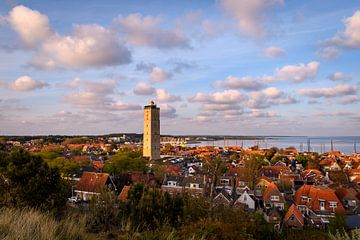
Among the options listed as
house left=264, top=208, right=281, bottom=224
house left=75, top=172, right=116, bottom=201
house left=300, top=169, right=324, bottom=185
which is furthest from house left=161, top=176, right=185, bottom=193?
house left=300, top=169, right=324, bottom=185

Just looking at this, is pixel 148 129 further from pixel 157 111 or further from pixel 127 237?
pixel 127 237

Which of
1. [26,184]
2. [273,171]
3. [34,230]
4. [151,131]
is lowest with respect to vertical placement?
[273,171]

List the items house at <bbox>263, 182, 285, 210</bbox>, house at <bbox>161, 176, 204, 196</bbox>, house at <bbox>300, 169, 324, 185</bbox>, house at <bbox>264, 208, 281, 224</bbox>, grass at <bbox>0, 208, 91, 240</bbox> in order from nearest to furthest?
1. grass at <bbox>0, 208, 91, 240</bbox>
2. house at <bbox>264, 208, 281, 224</bbox>
3. house at <bbox>263, 182, 285, 210</bbox>
4. house at <bbox>161, 176, 204, 196</bbox>
5. house at <bbox>300, 169, 324, 185</bbox>

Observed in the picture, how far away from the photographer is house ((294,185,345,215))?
76.6 feet

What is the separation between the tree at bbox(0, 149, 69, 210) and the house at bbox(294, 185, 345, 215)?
18814mm

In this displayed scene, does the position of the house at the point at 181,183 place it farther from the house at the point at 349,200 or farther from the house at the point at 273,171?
the house at the point at 273,171

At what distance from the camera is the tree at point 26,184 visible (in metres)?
Answer: 10.9

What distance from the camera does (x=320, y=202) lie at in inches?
947

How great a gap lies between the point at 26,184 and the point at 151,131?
1932 inches

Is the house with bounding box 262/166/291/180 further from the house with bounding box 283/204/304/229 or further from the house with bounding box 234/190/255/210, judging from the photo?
the house with bounding box 283/204/304/229

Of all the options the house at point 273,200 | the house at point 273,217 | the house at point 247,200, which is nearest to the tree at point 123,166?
the house at point 247,200

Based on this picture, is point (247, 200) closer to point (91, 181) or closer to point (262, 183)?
point (262, 183)

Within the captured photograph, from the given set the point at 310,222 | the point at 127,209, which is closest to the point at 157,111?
the point at 310,222

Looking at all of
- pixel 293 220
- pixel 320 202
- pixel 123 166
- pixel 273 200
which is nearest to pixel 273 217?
pixel 293 220
